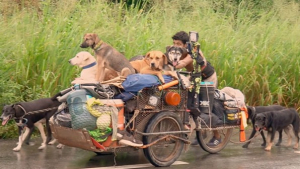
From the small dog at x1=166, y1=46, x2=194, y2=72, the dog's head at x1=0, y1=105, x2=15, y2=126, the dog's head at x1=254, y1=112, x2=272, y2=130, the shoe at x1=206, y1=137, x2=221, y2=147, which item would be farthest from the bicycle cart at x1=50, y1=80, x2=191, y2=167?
the dog's head at x1=254, y1=112, x2=272, y2=130

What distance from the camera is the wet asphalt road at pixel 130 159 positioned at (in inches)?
319

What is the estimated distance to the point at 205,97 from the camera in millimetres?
8945

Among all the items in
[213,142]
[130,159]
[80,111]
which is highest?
[80,111]

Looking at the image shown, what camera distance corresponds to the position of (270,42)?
13914 millimetres

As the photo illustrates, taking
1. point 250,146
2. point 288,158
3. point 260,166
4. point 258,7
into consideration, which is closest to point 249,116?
point 250,146

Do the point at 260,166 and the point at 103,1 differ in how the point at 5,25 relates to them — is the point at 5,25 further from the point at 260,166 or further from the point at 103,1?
the point at 260,166

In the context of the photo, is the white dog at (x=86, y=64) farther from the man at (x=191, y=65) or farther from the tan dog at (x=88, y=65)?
the man at (x=191, y=65)

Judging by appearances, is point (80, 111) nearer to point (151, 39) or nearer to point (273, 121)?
point (273, 121)

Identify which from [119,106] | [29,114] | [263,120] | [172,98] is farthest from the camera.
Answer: [263,120]

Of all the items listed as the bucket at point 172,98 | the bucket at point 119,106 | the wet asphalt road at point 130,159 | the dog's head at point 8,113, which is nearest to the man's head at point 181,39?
the bucket at point 172,98

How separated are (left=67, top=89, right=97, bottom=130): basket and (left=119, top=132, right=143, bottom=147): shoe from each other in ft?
1.31

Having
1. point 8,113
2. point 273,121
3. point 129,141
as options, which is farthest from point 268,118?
point 8,113

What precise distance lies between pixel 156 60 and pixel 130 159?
4.92 feet

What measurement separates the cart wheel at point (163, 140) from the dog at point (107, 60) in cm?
90
